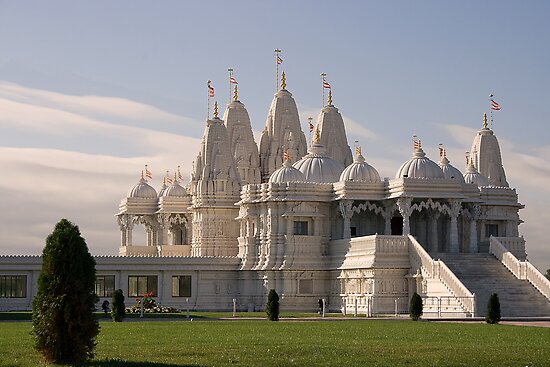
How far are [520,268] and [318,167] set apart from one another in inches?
700

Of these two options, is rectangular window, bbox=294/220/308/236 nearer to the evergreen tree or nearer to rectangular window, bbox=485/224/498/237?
rectangular window, bbox=485/224/498/237

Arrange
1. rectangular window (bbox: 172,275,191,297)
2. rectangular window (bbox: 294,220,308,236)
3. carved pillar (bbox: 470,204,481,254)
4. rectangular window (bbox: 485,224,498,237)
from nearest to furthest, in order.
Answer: carved pillar (bbox: 470,204,481,254) < rectangular window (bbox: 294,220,308,236) < rectangular window (bbox: 172,275,191,297) < rectangular window (bbox: 485,224,498,237)

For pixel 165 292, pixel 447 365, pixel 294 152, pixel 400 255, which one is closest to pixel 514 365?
pixel 447 365

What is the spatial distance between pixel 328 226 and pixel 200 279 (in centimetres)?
938

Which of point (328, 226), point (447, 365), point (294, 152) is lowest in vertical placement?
point (447, 365)

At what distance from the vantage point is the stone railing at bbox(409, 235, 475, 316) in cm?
6078

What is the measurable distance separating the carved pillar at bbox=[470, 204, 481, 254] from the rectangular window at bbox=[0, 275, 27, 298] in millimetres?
28051

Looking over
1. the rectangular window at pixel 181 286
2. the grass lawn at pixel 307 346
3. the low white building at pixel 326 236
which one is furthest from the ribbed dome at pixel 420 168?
the grass lawn at pixel 307 346

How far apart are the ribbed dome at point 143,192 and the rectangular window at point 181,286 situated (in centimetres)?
1860

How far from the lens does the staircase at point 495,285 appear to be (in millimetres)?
62500

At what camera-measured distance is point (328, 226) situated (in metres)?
78.0

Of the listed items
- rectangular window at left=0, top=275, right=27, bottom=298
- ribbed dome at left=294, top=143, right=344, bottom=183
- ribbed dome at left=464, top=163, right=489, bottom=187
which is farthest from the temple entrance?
rectangular window at left=0, top=275, right=27, bottom=298

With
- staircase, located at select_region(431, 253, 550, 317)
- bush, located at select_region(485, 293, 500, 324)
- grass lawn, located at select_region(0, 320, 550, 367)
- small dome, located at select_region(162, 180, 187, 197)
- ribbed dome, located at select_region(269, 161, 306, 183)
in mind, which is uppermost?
small dome, located at select_region(162, 180, 187, 197)

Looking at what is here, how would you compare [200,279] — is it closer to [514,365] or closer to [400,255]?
[400,255]
